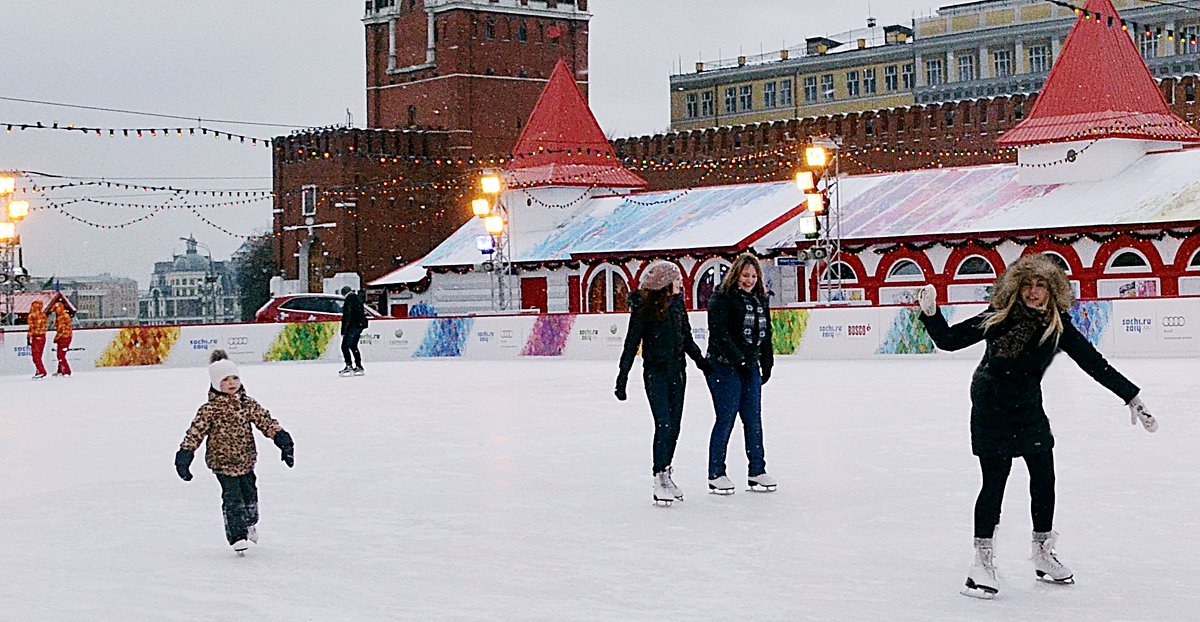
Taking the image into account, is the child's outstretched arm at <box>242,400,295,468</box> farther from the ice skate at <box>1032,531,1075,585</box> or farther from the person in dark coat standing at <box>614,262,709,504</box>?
the ice skate at <box>1032,531,1075,585</box>

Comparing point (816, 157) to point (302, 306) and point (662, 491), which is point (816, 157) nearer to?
point (302, 306)

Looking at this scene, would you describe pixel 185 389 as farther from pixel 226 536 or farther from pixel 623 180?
pixel 623 180

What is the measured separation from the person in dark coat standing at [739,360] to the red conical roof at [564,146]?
30.1 meters

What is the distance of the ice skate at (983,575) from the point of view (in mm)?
5836

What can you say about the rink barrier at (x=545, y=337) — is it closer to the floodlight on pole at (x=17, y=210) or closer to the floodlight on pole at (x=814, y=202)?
the floodlight on pole at (x=17, y=210)

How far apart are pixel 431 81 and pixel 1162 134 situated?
84.1 ft

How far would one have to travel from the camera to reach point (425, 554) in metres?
6.99

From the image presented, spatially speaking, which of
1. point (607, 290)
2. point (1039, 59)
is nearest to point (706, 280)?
point (607, 290)

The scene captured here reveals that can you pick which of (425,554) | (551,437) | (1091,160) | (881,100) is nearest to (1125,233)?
(1091,160)

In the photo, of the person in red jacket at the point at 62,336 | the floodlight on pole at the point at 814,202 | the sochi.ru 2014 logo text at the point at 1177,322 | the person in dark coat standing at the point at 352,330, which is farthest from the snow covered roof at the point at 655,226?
the person in red jacket at the point at 62,336

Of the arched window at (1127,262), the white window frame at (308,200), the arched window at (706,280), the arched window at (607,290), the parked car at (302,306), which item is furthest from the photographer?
the white window frame at (308,200)

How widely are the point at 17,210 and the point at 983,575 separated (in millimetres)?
22151

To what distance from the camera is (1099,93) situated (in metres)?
A: 30.7

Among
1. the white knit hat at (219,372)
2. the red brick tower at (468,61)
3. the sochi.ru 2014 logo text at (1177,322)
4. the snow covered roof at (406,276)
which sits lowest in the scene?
the sochi.ru 2014 logo text at (1177,322)
